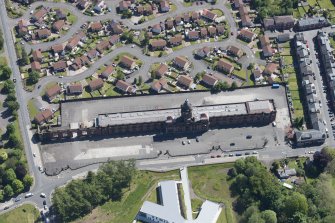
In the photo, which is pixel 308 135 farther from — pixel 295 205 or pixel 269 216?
pixel 269 216

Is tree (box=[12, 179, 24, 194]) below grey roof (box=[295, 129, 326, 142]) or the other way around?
below

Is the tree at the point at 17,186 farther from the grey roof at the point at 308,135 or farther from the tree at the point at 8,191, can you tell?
the grey roof at the point at 308,135

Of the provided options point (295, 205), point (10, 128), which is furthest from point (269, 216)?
point (10, 128)

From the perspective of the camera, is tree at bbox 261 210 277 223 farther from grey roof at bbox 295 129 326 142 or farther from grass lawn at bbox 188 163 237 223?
grey roof at bbox 295 129 326 142

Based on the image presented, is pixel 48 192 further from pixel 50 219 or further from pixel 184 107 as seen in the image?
pixel 184 107

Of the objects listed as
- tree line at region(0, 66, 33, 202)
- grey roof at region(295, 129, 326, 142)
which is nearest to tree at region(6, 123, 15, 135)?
tree line at region(0, 66, 33, 202)

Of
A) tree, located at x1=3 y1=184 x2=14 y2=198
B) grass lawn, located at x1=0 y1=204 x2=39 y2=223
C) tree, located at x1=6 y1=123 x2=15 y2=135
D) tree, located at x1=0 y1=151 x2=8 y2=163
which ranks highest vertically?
tree, located at x1=6 y1=123 x2=15 y2=135
